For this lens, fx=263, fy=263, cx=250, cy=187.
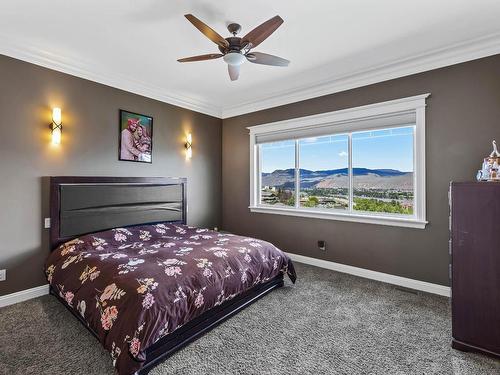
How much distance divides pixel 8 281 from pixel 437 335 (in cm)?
417

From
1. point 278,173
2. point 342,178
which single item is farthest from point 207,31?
point 278,173

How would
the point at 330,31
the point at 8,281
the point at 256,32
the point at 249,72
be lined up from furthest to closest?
the point at 249,72
the point at 8,281
the point at 330,31
the point at 256,32

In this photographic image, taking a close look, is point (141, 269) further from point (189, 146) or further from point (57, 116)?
point (189, 146)

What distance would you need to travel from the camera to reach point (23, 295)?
2.85 meters

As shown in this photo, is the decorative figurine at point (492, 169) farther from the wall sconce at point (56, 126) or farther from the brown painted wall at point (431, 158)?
the wall sconce at point (56, 126)

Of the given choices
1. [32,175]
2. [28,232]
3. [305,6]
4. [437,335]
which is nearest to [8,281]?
[28,232]

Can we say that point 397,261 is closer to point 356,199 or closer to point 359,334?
point 356,199

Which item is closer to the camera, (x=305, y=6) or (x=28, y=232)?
(x=305, y=6)

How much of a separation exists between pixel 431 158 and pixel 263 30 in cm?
240

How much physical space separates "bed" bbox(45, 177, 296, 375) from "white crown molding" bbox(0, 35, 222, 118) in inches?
50.8

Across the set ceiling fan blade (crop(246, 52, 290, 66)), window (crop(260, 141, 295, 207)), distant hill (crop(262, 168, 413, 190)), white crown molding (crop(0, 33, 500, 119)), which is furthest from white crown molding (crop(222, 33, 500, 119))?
ceiling fan blade (crop(246, 52, 290, 66))

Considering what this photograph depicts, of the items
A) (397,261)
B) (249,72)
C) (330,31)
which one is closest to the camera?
(330,31)

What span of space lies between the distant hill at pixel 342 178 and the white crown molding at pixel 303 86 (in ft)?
3.83

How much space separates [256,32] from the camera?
2135 mm
